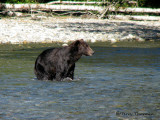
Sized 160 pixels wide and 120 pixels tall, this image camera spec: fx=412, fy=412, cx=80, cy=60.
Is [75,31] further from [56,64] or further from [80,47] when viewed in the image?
[56,64]

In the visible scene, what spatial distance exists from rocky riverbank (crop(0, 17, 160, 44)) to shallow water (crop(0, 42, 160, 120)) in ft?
18.4

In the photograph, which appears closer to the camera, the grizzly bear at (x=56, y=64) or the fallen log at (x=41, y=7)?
the grizzly bear at (x=56, y=64)

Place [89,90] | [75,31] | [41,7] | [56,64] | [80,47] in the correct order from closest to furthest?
[89,90], [56,64], [80,47], [75,31], [41,7]

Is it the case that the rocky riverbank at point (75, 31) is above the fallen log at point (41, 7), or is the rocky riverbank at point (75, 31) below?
below

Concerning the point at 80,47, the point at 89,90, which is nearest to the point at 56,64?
the point at 80,47

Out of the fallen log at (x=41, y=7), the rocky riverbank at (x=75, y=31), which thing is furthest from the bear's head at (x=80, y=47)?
the fallen log at (x=41, y=7)

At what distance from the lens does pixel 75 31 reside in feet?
72.6

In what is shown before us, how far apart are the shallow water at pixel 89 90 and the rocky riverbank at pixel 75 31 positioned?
18.4ft

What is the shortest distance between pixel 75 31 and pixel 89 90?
1373cm

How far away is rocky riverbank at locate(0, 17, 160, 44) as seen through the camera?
19.9 metres

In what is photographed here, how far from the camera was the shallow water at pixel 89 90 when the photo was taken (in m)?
6.59

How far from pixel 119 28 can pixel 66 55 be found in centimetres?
1478

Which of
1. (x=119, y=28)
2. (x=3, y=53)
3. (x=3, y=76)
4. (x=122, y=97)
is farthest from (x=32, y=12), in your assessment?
(x=122, y=97)

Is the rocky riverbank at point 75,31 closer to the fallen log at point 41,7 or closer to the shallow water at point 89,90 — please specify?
the fallen log at point 41,7
